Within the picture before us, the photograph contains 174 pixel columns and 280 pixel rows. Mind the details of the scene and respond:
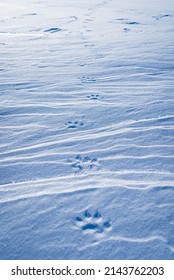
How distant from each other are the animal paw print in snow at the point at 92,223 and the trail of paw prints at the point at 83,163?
524 mm

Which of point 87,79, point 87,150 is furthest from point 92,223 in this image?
point 87,79

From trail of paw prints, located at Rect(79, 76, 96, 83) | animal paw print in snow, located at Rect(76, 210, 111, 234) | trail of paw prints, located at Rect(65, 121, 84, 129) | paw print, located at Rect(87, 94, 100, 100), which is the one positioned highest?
trail of paw prints, located at Rect(79, 76, 96, 83)

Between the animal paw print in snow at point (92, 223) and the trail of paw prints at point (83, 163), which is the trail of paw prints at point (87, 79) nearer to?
the trail of paw prints at point (83, 163)

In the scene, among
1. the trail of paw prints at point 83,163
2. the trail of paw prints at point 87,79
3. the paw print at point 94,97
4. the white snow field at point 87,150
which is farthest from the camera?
the trail of paw prints at point 87,79

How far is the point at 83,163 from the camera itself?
2.69m

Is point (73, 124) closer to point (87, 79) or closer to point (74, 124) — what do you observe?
point (74, 124)

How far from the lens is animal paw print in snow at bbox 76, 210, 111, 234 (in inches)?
Result: 81.4

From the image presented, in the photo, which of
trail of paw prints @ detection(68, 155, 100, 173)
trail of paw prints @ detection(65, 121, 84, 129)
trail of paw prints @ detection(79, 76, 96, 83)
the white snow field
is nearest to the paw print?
the white snow field

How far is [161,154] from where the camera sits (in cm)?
279

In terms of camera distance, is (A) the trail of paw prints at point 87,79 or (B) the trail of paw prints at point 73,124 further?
(A) the trail of paw prints at point 87,79

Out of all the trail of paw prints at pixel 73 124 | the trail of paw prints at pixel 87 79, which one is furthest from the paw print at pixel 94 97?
the trail of paw prints at pixel 73 124

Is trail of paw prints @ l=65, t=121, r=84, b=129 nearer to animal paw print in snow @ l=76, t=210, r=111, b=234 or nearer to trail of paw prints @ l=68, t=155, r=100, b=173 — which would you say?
trail of paw prints @ l=68, t=155, r=100, b=173

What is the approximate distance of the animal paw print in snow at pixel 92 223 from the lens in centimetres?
207

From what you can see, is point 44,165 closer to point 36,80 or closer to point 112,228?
point 112,228
